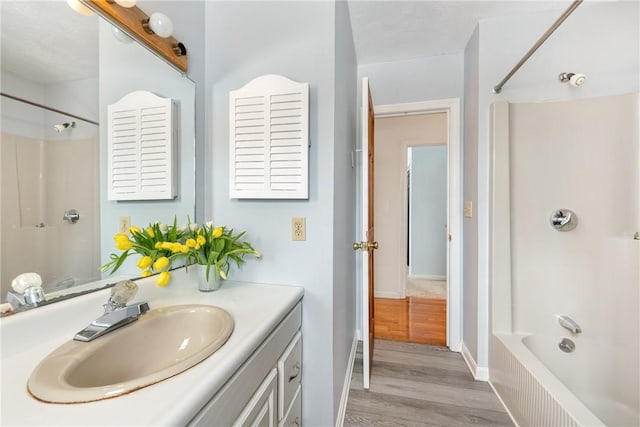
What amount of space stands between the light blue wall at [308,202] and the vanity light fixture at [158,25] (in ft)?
1.18

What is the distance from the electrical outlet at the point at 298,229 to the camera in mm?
1273

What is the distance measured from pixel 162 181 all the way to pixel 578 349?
2512 millimetres

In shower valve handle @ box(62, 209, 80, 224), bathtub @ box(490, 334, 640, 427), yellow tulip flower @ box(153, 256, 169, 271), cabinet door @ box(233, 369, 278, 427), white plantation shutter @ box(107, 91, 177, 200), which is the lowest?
bathtub @ box(490, 334, 640, 427)

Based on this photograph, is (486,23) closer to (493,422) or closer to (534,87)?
(534,87)

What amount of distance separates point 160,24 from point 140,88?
0.26 meters

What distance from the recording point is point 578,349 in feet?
5.34

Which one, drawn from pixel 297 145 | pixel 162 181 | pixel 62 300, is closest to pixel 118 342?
pixel 62 300

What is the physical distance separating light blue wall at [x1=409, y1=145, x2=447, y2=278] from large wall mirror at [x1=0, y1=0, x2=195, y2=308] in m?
4.21

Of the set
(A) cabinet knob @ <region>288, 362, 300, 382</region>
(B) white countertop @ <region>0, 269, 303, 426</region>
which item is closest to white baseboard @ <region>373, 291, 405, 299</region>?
(A) cabinet knob @ <region>288, 362, 300, 382</region>

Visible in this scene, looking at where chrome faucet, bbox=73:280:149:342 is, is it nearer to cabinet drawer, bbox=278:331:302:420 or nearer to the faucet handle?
the faucet handle

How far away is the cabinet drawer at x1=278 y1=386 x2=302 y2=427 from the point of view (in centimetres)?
105

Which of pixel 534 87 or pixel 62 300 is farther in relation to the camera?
pixel 534 87

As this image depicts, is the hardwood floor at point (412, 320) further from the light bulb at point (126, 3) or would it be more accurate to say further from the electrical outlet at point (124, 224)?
the light bulb at point (126, 3)

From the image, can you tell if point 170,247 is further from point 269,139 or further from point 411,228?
point 411,228
